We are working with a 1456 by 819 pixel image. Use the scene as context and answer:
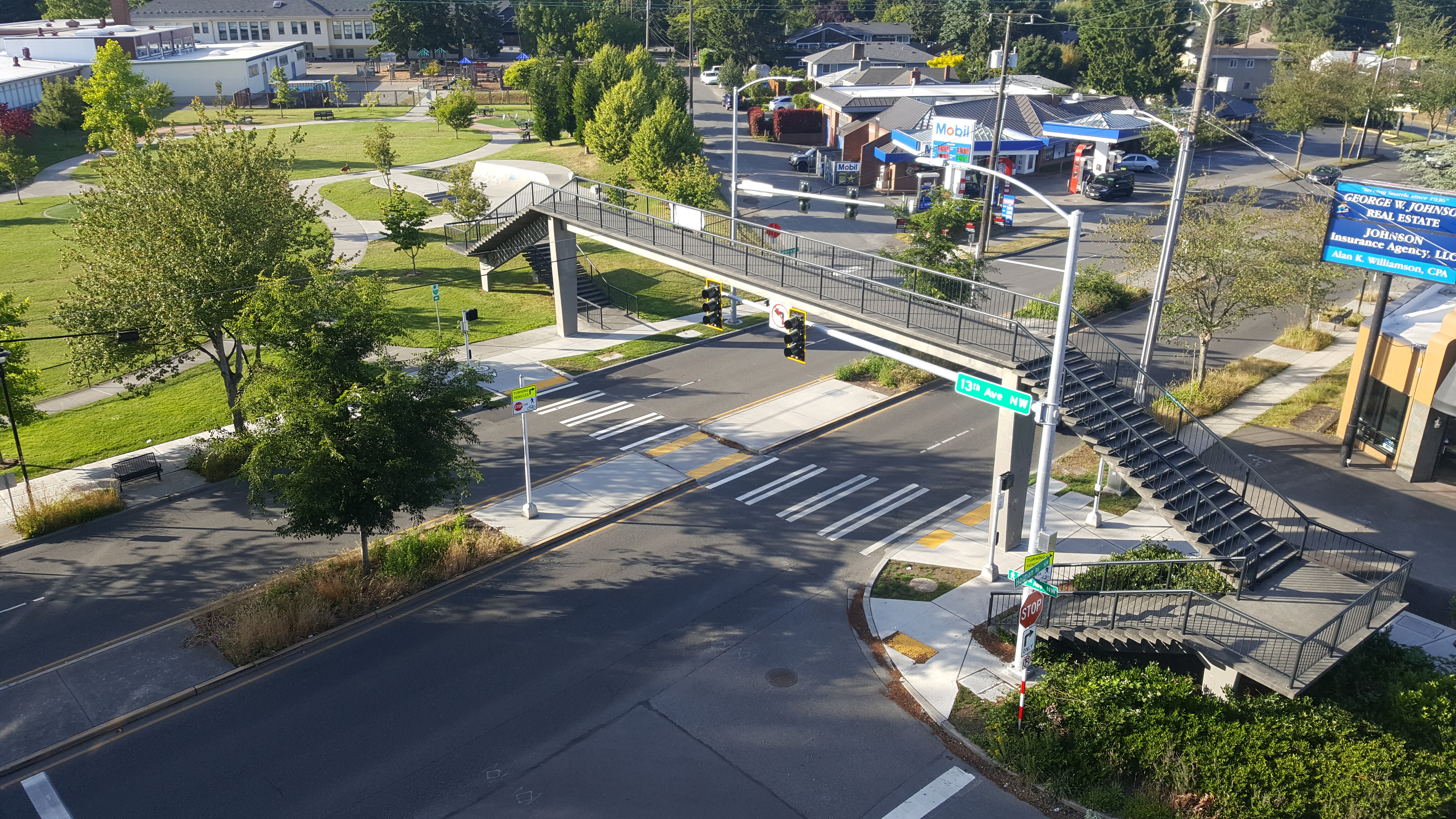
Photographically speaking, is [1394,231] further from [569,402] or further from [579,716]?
[569,402]

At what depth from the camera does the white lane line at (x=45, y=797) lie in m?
14.7

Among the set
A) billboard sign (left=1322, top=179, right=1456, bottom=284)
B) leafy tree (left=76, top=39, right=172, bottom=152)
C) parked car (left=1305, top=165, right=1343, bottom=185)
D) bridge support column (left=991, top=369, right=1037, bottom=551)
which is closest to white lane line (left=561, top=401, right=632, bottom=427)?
bridge support column (left=991, top=369, right=1037, bottom=551)

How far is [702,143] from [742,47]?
1927 inches

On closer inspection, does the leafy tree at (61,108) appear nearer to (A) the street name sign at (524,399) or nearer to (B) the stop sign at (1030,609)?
(A) the street name sign at (524,399)

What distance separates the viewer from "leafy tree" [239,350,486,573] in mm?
18672

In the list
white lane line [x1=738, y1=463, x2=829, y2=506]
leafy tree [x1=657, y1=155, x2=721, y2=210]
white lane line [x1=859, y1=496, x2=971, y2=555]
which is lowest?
white lane line [x1=859, y1=496, x2=971, y2=555]

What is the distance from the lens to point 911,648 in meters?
18.9

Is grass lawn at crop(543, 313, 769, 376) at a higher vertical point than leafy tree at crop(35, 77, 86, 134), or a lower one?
lower

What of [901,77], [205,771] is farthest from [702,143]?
[205,771]

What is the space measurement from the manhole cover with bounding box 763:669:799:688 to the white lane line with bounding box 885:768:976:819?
3317 mm

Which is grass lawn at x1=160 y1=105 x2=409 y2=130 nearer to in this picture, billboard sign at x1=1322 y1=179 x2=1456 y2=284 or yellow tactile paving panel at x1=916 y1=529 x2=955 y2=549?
yellow tactile paving panel at x1=916 y1=529 x2=955 y2=549

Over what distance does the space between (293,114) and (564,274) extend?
6758cm

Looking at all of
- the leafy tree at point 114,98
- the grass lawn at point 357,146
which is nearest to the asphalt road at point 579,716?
the grass lawn at point 357,146

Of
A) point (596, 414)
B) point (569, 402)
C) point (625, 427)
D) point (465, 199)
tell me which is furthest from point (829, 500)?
point (465, 199)
